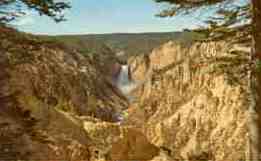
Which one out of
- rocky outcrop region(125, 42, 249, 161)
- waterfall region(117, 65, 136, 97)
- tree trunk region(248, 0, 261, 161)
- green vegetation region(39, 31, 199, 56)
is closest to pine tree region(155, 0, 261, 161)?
Result: tree trunk region(248, 0, 261, 161)

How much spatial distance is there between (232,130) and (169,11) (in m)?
34.4

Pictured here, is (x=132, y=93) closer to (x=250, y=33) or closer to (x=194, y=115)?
(x=194, y=115)

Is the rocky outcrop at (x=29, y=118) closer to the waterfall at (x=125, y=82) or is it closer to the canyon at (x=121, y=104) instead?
the canyon at (x=121, y=104)

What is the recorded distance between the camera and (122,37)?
5020 inches

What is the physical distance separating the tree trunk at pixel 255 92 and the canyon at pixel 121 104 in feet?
1.55

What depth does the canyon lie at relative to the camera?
1165 centimetres

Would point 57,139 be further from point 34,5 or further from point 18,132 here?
point 34,5

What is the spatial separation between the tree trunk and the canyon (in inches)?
18.6

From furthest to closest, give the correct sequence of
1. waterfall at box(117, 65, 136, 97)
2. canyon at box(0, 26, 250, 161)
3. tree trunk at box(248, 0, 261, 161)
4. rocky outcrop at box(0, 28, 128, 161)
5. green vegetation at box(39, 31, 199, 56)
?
1. green vegetation at box(39, 31, 199, 56)
2. waterfall at box(117, 65, 136, 97)
3. canyon at box(0, 26, 250, 161)
4. rocky outcrop at box(0, 28, 128, 161)
5. tree trunk at box(248, 0, 261, 161)

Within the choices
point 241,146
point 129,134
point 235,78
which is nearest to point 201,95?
point 241,146

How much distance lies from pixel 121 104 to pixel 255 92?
264 ft

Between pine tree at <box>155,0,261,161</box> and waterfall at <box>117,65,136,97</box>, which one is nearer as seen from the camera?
pine tree at <box>155,0,261,161</box>

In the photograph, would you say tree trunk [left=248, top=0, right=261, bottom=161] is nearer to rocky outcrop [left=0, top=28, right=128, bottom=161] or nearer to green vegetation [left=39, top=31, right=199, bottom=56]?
rocky outcrop [left=0, top=28, right=128, bottom=161]

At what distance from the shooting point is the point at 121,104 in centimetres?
9125
